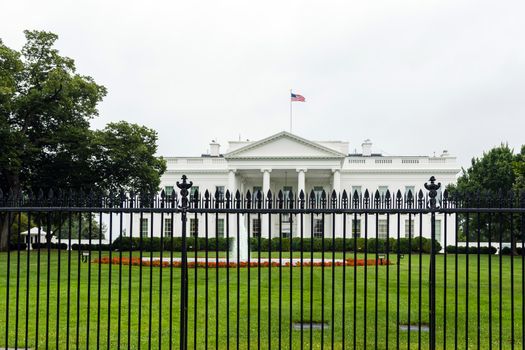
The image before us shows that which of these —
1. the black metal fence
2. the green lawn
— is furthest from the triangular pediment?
the green lawn

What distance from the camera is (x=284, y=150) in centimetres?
4909

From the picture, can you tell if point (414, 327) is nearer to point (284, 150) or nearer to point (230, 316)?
point (230, 316)

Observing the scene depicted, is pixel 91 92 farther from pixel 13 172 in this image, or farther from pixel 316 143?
pixel 316 143

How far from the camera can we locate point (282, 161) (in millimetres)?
49031

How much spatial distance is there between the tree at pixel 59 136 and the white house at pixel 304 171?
1738 centimetres

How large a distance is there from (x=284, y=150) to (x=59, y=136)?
2364 centimetres

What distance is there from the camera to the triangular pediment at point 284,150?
48688 millimetres

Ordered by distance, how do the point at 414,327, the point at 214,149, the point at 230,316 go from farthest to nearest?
1. the point at 214,149
2. the point at 230,316
3. the point at 414,327

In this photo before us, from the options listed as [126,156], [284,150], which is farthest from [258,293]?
[284,150]

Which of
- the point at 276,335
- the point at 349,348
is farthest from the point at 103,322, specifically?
the point at 349,348

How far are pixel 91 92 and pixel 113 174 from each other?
440 cm

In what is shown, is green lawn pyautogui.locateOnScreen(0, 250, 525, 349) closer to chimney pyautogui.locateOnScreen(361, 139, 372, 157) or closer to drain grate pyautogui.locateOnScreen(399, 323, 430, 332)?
drain grate pyautogui.locateOnScreen(399, 323, 430, 332)

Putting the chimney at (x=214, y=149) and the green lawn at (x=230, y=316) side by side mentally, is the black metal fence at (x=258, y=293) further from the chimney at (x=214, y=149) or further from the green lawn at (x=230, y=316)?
the chimney at (x=214, y=149)

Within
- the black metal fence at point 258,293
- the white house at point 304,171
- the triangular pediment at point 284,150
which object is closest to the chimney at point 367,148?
the white house at point 304,171
